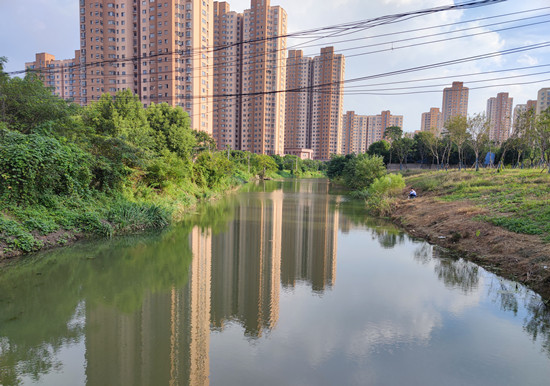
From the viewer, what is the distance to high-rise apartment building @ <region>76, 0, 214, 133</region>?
48.2 meters

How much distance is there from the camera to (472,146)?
32.2 meters

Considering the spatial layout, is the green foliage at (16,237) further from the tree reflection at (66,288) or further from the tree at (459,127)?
the tree at (459,127)

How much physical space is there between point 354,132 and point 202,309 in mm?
98144

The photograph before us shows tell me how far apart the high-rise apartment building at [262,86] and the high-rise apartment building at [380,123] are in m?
37.4

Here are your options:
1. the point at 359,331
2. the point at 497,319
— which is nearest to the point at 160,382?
the point at 359,331

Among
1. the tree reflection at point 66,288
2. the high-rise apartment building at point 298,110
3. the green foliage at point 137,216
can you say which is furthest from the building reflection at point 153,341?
the high-rise apartment building at point 298,110

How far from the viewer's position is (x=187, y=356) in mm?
4867

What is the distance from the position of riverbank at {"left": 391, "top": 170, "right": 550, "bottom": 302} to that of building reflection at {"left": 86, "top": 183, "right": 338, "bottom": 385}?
4.23m

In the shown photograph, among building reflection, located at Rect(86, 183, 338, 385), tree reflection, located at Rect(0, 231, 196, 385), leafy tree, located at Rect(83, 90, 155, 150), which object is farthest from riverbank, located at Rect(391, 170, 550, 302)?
leafy tree, located at Rect(83, 90, 155, 150)

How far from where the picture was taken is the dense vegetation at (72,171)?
9.73 meters

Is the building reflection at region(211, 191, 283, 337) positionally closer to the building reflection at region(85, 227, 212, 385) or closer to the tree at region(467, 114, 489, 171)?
the building reflection at region(85, 227, 212, 385)

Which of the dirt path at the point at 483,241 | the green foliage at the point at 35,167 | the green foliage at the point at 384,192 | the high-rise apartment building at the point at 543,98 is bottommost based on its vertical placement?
the dirt path at the point at 483,241

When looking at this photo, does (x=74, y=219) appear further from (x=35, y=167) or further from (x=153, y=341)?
(x=153, y=341)

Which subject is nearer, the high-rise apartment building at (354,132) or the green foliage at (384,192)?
the green foliage at (384,192)
